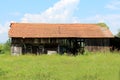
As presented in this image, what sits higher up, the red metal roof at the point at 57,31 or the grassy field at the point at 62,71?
the red metal roof at the point at 57,31

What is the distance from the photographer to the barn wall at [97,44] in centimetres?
4112

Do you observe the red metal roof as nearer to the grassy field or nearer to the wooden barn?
the wooden barn

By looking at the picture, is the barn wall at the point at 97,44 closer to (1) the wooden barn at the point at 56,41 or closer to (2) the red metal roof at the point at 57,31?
(1) the wooden barn at the point at 56,41

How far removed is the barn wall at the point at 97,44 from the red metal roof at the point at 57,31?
574 mm

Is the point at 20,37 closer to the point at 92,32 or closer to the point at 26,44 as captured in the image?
the point at 26,44

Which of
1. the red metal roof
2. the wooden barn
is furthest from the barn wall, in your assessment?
the red metal roof

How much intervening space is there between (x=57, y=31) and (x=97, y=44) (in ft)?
16.0

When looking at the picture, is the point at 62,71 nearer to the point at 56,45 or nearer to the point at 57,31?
the point at 56,45

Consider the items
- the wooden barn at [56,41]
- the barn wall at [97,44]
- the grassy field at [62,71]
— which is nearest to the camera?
the grassy field at [62,71]

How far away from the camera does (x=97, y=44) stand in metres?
41.3

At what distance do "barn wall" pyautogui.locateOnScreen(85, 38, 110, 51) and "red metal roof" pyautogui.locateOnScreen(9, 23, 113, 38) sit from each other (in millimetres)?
574

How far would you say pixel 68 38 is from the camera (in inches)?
1626

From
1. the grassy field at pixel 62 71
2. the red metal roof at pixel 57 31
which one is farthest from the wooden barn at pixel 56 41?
the grassy field at pixel 62 71

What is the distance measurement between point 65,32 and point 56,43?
1.99 metres
